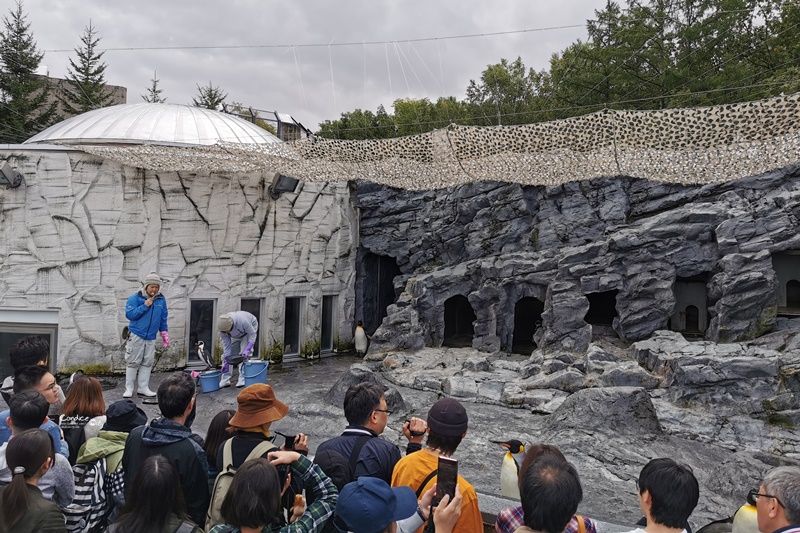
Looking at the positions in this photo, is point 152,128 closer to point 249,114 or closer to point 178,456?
point 249,114

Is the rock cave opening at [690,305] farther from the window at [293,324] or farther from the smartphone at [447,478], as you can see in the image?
the smartphone at [447,478]

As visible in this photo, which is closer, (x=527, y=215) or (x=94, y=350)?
(x=94, y=350)

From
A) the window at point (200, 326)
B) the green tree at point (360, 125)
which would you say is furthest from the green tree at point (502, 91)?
the window at point (200, 326)

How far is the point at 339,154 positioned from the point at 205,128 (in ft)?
A: 17.5

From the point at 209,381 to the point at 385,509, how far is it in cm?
744

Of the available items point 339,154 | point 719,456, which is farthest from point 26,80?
point 719,456

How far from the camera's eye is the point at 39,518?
224cm

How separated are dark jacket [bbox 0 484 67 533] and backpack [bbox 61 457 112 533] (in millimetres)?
416

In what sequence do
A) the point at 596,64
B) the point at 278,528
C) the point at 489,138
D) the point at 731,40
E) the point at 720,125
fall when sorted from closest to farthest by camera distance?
the point at 278,528, the point at 720,125, the point at 489,138, the point at 731,40, the point at 596,64

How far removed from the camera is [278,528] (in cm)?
217

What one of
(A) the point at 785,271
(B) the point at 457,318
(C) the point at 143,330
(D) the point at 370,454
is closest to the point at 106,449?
(D) the point at 370,454

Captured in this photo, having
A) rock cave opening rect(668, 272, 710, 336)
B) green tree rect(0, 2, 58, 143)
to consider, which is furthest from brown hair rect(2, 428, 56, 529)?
green tree rect(0, 2, 58, 143)

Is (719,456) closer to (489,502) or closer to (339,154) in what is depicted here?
(489,502)

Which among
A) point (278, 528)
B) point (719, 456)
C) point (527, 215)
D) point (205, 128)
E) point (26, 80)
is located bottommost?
point (719, 456)
